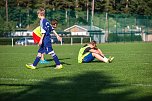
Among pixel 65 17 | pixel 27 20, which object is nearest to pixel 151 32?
pixel 65 17

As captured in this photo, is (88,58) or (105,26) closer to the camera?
(88,58)

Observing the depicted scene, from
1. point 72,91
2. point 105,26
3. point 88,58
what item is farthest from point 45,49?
point 105,26

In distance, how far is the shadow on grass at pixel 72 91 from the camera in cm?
645

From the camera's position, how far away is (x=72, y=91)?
7.18m

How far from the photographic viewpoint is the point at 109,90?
7309 mm

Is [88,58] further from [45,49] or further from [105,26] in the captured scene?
[105,26]

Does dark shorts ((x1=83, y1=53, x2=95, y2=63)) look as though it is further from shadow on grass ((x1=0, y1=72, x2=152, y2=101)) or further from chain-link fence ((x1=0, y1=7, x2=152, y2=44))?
chain-link fence ((x1=0, y1=7, x2=152, y2=44))

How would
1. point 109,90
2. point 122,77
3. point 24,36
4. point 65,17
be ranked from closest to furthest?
point 109,90 < point 122,77 < point 24,36 < point 65,17

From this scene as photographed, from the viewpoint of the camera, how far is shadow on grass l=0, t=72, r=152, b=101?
6.45 m

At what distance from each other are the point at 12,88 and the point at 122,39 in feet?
144

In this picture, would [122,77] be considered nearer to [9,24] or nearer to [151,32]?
[9,24]

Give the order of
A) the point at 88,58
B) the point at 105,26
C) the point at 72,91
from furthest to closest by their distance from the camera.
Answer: the point at 105,26 → the point at 88,58 → the point at 72,91

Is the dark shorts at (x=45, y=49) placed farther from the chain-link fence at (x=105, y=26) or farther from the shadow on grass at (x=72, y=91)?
the chain-link fence at (x=105, y=26)

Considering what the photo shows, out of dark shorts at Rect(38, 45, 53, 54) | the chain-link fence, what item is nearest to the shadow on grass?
dark shorts at Rect(38, 45, 53, 54)
